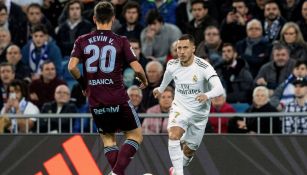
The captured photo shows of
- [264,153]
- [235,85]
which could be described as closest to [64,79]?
[235,85]

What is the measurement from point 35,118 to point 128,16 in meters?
3.87

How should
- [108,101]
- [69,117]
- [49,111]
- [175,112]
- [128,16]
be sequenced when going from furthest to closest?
[128,16], [49,111], [69,117], [175,112], [108,101]

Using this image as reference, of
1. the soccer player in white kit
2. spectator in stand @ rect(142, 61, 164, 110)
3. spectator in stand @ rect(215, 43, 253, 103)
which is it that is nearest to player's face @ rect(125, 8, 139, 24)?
spectator in stand @ rect(142, 61, 164, 110)

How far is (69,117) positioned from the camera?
1680 cm

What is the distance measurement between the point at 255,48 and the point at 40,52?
158 inches

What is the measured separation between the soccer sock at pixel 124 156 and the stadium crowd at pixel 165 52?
7.74ft

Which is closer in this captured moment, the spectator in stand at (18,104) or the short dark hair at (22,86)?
the spectator in stand at (18,104)

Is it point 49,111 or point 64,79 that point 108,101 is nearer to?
point 49,111

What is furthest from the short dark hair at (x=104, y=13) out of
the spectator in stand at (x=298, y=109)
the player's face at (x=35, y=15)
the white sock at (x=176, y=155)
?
the player's face at (x=35, y=15)

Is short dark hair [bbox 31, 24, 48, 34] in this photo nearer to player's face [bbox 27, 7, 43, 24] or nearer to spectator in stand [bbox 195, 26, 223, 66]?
player's face [bbox 27, 7, 43, 24]

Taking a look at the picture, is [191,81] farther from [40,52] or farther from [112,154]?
[40,52]

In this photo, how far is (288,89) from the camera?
58.2 feet

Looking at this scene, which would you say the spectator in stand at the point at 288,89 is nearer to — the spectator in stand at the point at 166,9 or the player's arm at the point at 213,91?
the player's arm at the point at 213,91

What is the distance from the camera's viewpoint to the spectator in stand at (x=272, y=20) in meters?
19.3
